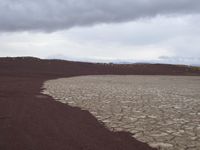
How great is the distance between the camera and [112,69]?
37781 millimetres

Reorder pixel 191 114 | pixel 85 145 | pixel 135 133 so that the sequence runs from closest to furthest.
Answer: pixel 85 145, pixel 135 133, pixel 191 114

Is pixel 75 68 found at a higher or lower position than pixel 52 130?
higher

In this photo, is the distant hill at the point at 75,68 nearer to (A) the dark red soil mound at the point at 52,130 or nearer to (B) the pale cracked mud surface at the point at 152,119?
(B) the pale cracked mud surface at the point at 152,119

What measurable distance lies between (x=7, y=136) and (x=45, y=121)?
1.49m

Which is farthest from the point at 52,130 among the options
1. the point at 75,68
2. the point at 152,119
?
the point at 75,68

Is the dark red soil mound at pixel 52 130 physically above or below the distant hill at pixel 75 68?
below

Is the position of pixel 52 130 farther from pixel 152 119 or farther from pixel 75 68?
pixel 75 68

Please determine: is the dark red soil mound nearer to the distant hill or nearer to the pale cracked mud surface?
the pale cracked mud surface

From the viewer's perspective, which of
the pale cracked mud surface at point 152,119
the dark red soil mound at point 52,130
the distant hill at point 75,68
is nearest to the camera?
the dark red soil mound at point 52,130

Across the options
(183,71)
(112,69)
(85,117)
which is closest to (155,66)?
(183,71)

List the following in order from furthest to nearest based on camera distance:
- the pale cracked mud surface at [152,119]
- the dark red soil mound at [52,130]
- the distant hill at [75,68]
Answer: the distant hill at [75,68]
the pale cracked mud surface at [152,119]
the dark red soil mound at [52,130]

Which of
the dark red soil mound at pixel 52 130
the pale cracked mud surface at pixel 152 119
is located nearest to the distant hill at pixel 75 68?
the pale cracked mud surface at pixel 152 119

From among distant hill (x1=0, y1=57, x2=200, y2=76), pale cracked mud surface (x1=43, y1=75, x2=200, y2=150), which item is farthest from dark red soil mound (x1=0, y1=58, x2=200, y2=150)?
distant hill (x1=0, y1=57, x2=200, y2=76)

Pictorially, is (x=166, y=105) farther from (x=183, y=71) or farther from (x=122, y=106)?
(x=183, y=71)
